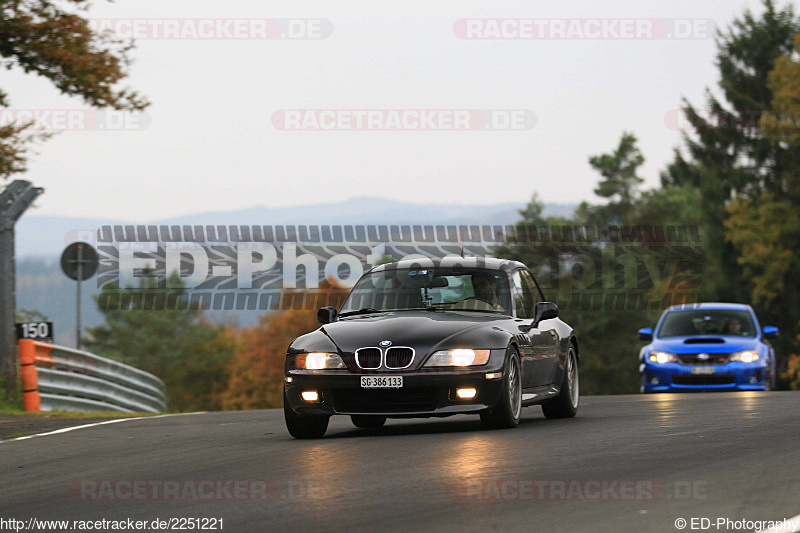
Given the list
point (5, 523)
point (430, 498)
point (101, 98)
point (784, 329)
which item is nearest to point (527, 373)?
point (430, 498)

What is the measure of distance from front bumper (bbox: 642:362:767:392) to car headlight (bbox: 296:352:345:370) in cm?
1055

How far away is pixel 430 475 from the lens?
28.9ft

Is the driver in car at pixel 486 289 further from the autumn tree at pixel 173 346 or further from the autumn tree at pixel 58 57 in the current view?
the autumn tree at pixel 173 346

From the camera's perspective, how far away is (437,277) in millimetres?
13109

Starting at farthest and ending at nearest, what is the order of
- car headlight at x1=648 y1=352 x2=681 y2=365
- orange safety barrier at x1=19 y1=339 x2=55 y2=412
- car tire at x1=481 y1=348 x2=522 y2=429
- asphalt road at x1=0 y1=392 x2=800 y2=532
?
car headlight at x1=648 y1=352 x2=681 y2=365, orange safety barrier at x1=19 y1=339 x2=55 y2=412, car tire at x1=481 y1=348 x2=522 y2=429, asphalt road at x1=0 y1=392 x2=800 y2=532

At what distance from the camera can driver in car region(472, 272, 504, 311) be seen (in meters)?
13.0

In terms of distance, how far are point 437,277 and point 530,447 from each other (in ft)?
9.99

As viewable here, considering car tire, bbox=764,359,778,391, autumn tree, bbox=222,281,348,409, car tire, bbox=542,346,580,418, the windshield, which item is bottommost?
autumn tree, bbox=222,281,348,409

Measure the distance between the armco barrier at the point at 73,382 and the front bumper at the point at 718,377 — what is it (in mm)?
9241

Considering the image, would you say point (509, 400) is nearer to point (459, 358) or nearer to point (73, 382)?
point (459, 358)

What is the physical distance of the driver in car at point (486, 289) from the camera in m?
13.0

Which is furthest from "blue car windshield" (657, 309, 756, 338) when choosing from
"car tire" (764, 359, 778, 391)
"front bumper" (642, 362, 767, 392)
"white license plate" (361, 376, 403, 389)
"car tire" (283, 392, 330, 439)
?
"white license plate" (361, 376, 403, 389)

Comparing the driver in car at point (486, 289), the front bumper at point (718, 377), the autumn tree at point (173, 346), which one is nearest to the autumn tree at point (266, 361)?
the autumn tree at point (173, 346)

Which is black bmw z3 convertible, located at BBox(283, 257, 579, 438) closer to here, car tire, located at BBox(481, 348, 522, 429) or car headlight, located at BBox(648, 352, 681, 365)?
car tire, located at BBox(481, 348, 522, 429)
